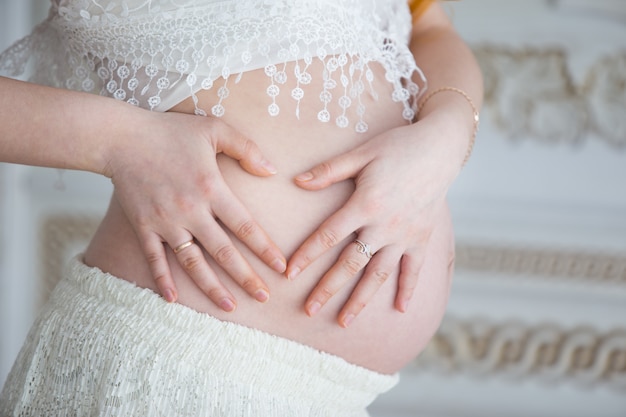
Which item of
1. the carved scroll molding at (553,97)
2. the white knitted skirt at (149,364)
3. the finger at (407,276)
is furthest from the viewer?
the carved scroll molding at (553,97)

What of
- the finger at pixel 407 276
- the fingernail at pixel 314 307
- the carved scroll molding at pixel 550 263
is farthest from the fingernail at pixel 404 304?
the carved scroll molding at pixel 550 263

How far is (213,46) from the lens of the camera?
72 cm

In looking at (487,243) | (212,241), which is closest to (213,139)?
(212,241)

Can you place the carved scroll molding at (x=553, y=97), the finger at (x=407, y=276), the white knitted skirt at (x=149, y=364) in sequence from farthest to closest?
the carved scroll molding at (x=553, y=97), the finger at (x=407, y=276), the white knitted skirt at (x=149, y=364)

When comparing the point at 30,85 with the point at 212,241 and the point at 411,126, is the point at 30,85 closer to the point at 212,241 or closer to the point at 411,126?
the point at 212,241

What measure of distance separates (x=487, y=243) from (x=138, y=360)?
1427 millimetres

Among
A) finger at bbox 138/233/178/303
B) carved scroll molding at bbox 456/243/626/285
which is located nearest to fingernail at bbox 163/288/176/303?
finger at bbox 138/233/178/303

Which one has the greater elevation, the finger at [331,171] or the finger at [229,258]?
the finger at [331,171]

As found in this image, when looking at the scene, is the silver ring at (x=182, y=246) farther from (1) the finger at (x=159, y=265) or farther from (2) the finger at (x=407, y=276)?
(2) the finger at (x=407, y=276)

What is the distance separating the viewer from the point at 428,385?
6.54 feet

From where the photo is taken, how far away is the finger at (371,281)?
2.36 ft

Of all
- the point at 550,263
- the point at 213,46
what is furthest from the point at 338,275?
the point at 550,263

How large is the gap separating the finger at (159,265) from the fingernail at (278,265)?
100 mm

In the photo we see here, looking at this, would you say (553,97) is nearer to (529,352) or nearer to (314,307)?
(529,352)
